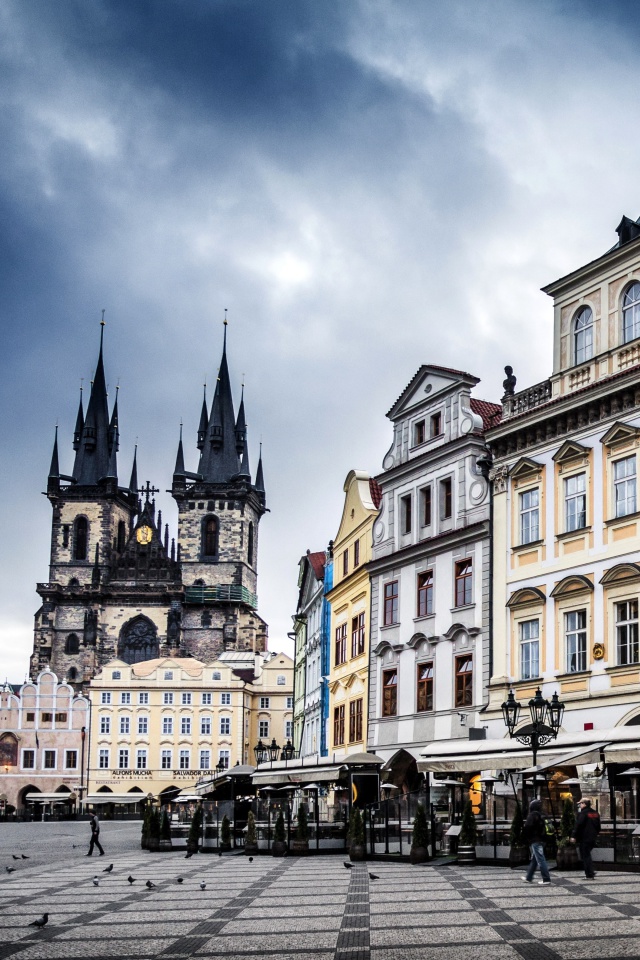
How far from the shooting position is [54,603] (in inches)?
5032

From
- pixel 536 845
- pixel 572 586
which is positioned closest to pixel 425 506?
pixel 572 586

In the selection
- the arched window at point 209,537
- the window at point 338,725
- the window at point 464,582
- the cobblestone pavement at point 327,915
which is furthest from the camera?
the arched window at point 209,537

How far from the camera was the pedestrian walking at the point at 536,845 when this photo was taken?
21.1 metres

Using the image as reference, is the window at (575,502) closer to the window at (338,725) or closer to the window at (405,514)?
the window at (405,514)

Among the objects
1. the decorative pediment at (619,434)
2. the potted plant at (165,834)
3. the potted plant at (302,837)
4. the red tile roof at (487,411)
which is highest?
the red tile roof at (487,411)

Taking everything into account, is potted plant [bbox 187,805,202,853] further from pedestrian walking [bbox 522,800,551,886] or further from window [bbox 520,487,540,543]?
pedestrian walking [bbox 522,800,551,886]

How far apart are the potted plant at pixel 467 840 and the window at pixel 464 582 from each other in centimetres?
1113

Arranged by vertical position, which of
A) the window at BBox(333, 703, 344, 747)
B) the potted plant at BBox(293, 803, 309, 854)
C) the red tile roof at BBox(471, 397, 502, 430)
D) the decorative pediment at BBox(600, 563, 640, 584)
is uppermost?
the red tile roof at BBox(471, 397, 502, 430)

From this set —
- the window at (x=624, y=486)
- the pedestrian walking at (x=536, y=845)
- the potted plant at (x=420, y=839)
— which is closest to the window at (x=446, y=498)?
the window at (x=624, y=486)

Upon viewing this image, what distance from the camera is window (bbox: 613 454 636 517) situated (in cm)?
3142

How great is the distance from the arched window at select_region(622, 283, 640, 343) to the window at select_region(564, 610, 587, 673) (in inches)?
278

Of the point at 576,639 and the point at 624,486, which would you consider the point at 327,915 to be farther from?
the point at 624,486

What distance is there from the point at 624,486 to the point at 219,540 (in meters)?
103

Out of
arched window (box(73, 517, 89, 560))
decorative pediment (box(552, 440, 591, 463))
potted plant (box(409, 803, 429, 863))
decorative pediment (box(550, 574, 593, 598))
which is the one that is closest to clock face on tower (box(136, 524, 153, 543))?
arched window (box(73, 517, 89, 560))
